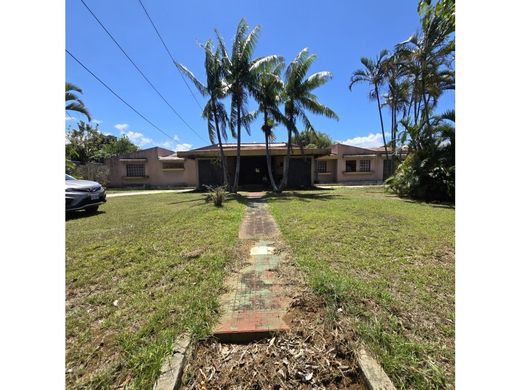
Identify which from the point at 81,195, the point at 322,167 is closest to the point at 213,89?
the point at 81,195

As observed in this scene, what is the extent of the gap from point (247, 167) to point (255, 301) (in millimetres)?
19901

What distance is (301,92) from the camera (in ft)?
46.2

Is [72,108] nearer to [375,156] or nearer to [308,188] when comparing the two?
[308,188]

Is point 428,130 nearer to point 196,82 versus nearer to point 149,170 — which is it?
point 196,82

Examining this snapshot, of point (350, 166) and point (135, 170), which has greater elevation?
point (350, 166)

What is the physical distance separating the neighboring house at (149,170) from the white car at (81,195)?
52.2 ft

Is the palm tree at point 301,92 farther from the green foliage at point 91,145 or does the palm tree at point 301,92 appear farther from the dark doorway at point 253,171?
the green foliage at point 91,145

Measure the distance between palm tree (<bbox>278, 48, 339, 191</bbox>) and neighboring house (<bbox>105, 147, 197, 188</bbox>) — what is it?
13209 millimetres

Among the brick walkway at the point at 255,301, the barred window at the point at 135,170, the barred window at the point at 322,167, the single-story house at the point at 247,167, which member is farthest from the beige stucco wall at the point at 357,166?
the brick walkway at the point at 255,301

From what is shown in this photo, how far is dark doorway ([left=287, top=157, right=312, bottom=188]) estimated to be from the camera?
19859 mm

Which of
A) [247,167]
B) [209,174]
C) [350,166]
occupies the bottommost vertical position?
[209,174]

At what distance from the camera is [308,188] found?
64.0 feet

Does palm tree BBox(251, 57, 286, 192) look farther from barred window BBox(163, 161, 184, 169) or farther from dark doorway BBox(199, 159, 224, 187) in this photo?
barred window BBox(163, 161, 184, 169)

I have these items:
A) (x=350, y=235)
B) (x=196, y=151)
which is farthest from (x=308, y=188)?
(x=350, y=235)
